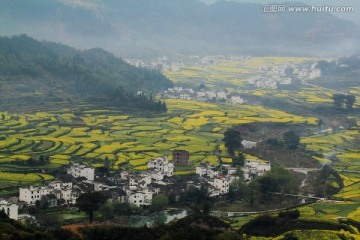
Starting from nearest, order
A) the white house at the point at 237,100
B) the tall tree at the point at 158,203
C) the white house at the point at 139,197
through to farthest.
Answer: the tall tree at the point at 158,203, the white house at the point at 139,197, the white house at the point at 237,100

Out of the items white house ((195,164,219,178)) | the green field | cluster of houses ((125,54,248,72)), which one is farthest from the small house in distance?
cluster of houses ((125,54,248,72))

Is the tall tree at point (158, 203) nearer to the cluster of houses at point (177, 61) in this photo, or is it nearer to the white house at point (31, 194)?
the white house at point (31, 194)

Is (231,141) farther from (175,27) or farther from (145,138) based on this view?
(175,27)

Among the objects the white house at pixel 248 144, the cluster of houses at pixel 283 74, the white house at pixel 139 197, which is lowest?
the white house at pixel 139 197

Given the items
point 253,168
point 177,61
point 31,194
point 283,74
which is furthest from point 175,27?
point 31,194

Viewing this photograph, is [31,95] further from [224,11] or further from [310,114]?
[224,11]

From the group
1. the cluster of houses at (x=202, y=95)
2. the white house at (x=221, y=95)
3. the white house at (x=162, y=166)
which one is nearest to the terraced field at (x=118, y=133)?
the white house at (x=162, y=166)

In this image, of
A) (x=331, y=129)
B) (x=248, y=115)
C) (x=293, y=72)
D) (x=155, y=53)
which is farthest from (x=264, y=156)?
(x=155, y=53)
